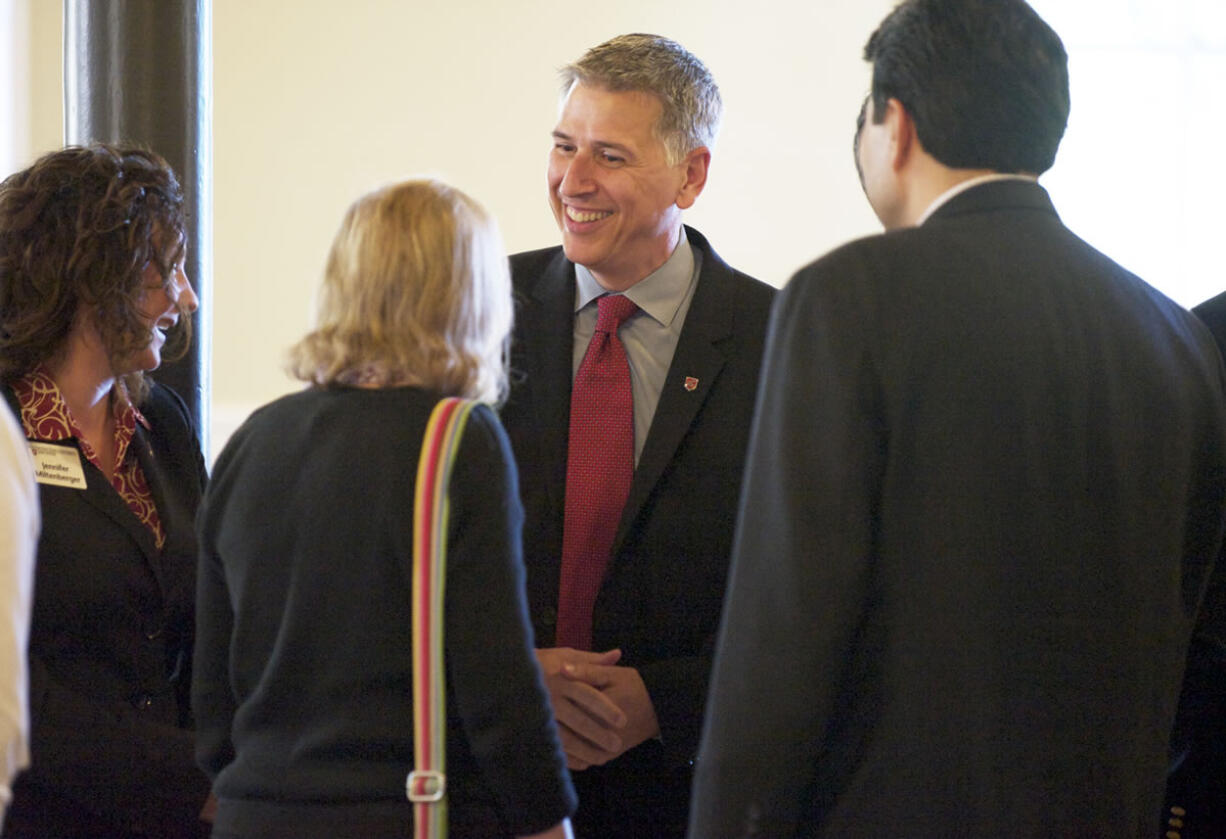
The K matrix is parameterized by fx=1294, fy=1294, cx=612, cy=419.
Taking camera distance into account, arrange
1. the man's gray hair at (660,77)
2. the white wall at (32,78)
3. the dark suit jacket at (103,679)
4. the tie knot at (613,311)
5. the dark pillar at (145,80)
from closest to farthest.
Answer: the dark suit jacket at (103,679)
the tie knot at (613,311)
the man's gray hair at (660,77)
the dark pillar at (145,80)
the white wall at (32,78)

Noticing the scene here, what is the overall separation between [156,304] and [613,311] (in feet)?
2.56

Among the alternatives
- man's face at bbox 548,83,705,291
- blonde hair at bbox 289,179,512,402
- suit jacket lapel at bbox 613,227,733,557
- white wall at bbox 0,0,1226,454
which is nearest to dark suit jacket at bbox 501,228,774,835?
suit jacket lapel at bbox 613,227,733,557

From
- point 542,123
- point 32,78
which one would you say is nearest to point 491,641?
point 542,123

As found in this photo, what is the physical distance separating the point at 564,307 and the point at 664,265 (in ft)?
0.68

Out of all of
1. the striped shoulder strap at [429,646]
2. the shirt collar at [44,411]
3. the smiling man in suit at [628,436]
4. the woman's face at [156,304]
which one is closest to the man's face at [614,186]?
the smiling man in suit at [628,436]

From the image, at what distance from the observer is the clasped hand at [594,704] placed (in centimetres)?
200

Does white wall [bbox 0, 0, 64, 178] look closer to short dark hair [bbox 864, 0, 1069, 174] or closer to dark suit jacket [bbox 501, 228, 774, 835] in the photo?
dark suit jacket [bbox 501, 228, 774, 835]

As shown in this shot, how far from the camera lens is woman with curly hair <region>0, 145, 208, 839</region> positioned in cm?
188

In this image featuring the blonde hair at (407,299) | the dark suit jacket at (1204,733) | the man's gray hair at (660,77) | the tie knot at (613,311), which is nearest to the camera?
the blonde hair at (407,299)

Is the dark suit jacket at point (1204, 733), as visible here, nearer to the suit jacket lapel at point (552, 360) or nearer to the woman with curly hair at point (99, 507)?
the suit jacket lapel at point (552, 360)

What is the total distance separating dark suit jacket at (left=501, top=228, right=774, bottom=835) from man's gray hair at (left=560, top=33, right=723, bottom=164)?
0.41m

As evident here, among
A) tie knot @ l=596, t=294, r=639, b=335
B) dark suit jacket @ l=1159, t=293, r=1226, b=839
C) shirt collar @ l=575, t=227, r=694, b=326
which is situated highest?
shirt collar @ l=575, t=227, r=694, b=326

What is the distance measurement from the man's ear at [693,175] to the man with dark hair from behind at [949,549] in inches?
41.3

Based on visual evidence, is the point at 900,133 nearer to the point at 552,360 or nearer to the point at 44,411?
the point at 552,360
